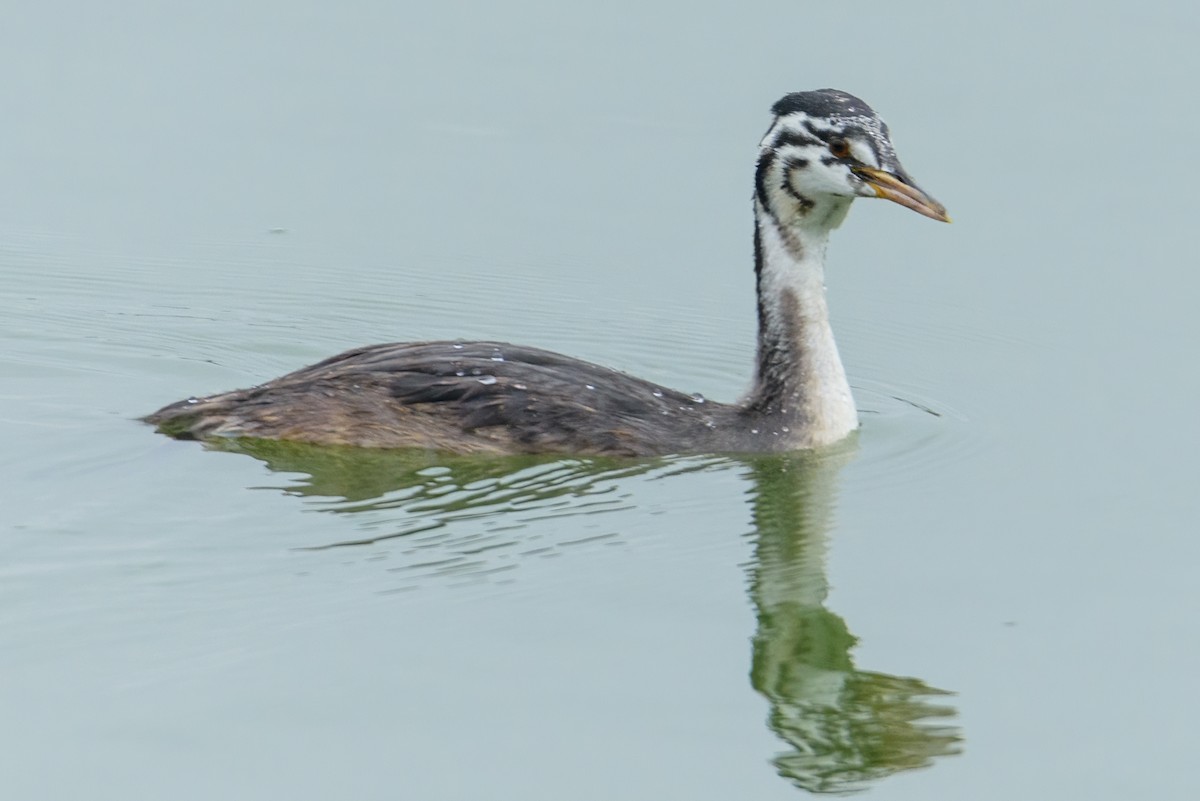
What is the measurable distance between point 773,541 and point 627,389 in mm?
1551

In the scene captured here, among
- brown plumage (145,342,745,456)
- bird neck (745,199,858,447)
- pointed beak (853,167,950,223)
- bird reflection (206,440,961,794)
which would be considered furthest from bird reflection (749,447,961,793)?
pointed beak (853,167,950,223)

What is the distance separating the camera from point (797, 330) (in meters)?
11.7

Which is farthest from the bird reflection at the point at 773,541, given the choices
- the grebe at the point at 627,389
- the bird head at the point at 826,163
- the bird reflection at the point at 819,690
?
the bird head at the point at 826,163

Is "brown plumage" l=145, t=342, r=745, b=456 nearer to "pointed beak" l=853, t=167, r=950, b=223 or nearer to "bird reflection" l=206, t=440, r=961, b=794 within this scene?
"bird reflection" l=206, t=440, r=961, b=794

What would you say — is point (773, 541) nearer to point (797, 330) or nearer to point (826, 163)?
point (797, 330)

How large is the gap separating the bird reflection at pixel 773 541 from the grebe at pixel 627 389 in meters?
0.13

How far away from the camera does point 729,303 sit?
14.0 metres

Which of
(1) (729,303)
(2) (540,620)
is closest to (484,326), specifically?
(1) (729,303)

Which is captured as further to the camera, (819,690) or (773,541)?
(773,541)

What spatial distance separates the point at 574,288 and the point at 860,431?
9.72ft

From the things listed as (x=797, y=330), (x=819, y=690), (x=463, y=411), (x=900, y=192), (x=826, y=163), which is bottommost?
(x=819, y=690)

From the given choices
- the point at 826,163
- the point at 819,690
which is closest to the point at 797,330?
the point at 826,163

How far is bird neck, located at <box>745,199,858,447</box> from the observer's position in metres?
11.6

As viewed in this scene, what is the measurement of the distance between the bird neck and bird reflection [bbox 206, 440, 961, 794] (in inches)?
11.6
